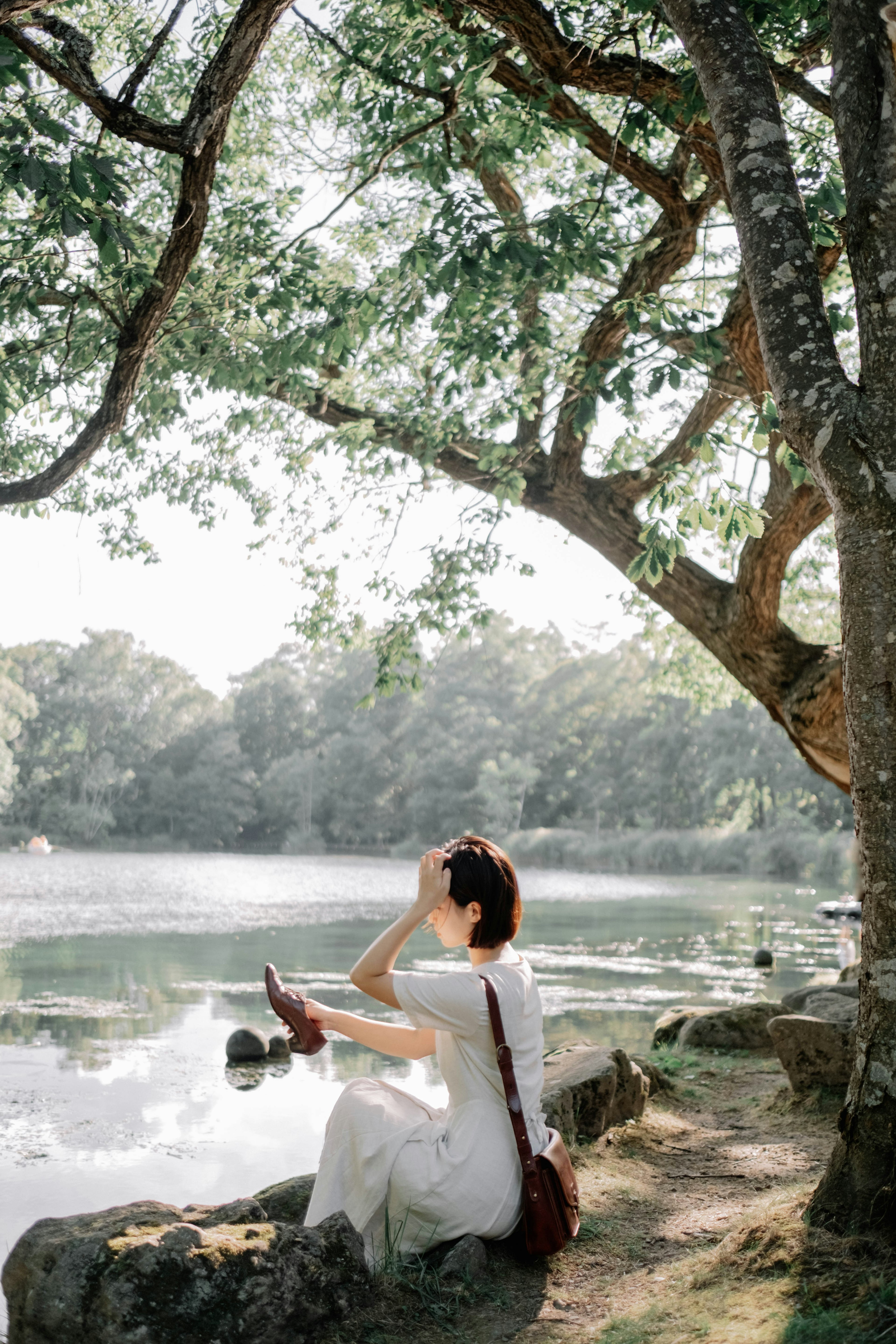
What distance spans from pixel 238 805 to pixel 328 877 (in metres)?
34.0

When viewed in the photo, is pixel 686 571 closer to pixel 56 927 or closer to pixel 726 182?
pixel 726 182

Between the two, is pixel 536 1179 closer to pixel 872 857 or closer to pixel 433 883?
pixel 433 883

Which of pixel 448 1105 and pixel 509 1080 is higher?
pixel 509 1080

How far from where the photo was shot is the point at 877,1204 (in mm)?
2705

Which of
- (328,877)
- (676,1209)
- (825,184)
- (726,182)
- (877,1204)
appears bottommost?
(328,877)

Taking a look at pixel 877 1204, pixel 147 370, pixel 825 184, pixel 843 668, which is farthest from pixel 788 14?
pixel 877 1204

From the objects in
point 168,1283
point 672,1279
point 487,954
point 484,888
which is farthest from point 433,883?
point 672,1279

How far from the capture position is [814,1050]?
5465 millimetres

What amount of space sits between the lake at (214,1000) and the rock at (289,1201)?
1.84 m

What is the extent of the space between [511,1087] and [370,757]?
69477 millimetres

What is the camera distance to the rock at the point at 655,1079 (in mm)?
5992

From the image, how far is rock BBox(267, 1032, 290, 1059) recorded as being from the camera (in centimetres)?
888

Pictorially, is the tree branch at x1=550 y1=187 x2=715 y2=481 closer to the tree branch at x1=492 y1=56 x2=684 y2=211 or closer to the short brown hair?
the tree branch at x1=492 y1=56 x2=684 y2=211

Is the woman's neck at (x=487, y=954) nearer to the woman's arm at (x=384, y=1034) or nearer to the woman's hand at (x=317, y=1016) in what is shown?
the woman's arm at (x=384, y=1034)
